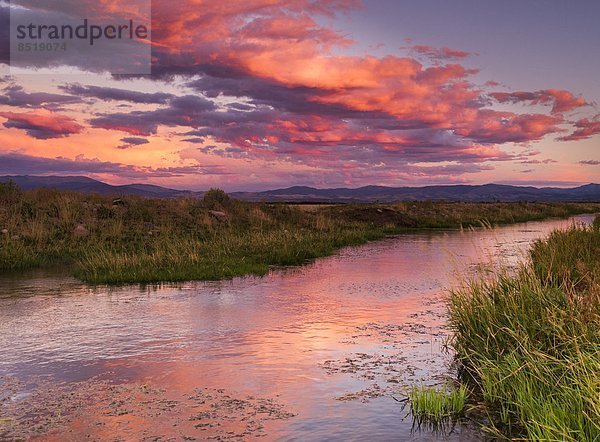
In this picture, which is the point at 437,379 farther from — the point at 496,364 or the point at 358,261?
the point at 358,261

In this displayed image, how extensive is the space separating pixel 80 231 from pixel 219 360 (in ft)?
74.3

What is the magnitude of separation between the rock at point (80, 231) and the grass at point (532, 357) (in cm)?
2382

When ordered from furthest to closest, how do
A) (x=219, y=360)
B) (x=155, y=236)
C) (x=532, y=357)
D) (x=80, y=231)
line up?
(x=155, y=236)
(x=80, y=231)
(x=219, y=360)
(x=532, y=357)

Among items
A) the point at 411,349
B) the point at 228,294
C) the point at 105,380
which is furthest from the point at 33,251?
the point at 411,349

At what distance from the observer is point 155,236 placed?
32281 mm

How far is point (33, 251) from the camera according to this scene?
26922 mm

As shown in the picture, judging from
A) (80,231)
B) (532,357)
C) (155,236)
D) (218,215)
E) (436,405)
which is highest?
(218,215)

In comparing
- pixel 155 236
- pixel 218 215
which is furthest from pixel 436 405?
pixel 218 215

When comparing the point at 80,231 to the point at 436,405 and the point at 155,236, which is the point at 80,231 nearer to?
the point at 155,236

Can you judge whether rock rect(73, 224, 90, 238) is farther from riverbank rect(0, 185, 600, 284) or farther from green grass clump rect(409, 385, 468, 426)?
green grass clump rect(409, 385, 468, 426)

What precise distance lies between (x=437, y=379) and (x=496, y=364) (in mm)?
→ 1323

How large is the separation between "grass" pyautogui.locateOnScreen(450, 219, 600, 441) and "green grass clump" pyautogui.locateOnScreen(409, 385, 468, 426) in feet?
1.08

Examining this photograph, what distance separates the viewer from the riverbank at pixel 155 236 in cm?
2325

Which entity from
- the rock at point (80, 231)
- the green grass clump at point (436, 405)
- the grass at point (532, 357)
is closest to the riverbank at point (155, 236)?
the rock at point (80, 231)
